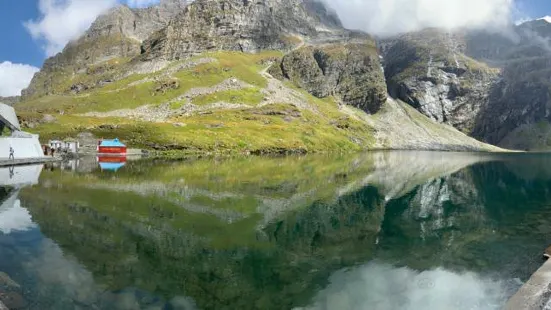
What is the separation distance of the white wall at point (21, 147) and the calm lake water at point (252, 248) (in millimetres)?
26684

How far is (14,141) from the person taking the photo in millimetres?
80125

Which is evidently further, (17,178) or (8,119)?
(8,119)

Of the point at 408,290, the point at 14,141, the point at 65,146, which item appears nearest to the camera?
the point at 408,290

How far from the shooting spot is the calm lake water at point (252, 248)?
66.7 ft

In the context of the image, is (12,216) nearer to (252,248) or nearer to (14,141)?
(252,248)

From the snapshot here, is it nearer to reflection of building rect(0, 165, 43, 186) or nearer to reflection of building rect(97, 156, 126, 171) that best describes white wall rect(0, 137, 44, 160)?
reflection of building rect(97, 156, 126, 171)

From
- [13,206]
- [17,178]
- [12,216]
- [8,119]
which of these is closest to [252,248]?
[12,216]

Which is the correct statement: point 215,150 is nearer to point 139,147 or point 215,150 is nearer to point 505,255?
point 139,147

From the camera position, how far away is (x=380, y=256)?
2867cm

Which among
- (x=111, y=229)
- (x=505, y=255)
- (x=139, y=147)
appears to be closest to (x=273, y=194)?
(x=111, y=229)

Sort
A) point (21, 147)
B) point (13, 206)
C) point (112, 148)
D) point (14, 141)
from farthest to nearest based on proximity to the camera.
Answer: point (112, 148) → point (21, 147) → point (14, 141) → point (13, 206)

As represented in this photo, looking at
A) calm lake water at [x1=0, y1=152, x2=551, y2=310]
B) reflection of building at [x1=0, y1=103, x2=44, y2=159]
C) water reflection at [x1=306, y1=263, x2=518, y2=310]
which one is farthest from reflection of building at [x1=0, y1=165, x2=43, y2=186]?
water reflection at [x1=306, y1=263, x2=518, y2=310]

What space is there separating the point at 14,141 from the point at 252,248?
71342 mm

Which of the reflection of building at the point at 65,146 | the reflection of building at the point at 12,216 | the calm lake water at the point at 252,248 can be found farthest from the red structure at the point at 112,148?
the reflection of building at the point at 12,216
